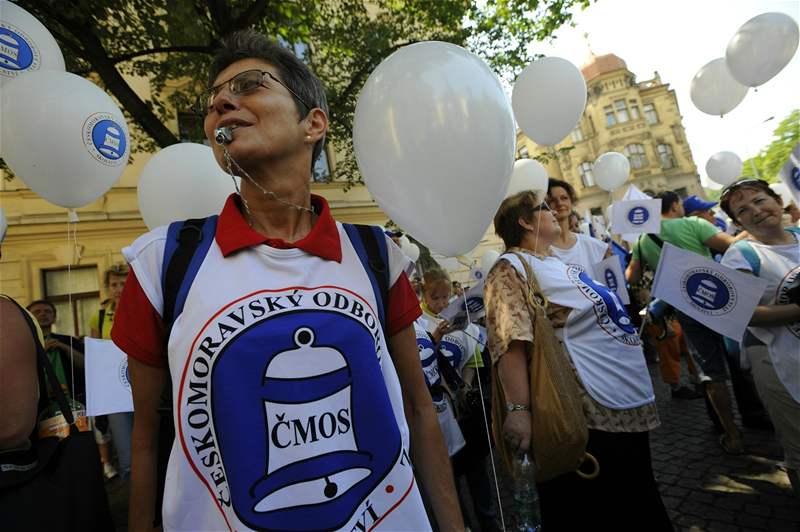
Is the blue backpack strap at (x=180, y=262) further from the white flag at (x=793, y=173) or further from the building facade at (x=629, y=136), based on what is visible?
the building facade at (x=629, y=136)

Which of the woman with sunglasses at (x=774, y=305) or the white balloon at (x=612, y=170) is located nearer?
the woman with sunglasses at (x=774, y=305)

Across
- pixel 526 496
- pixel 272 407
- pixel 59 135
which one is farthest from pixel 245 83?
pixel 59 135

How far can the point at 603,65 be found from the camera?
111 feet

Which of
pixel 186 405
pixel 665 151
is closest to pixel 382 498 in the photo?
pixel 186 405

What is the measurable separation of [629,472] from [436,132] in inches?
66.5

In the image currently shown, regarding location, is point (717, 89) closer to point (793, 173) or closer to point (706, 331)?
point (793, 173)

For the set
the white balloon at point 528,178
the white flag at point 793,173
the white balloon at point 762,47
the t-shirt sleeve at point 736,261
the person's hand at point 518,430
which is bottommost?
the person's hand at point 518,430

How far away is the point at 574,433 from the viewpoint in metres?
1.68

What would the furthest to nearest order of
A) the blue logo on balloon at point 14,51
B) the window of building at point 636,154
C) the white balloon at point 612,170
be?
1. the window of building at point 636,154
2. the white balloon at point 612,170
3. the blue logo on balloon at point 14,51

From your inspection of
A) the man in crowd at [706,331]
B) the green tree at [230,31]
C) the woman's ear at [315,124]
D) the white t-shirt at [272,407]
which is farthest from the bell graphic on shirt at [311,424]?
the green tree at [230,31]

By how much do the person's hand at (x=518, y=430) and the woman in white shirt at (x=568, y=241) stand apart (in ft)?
5.09

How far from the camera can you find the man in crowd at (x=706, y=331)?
3387 mm

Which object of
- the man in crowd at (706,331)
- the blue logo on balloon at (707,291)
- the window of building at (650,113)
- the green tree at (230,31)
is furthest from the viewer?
the window of building at (650,113)

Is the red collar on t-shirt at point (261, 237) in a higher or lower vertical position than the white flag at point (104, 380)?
higher
